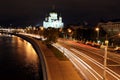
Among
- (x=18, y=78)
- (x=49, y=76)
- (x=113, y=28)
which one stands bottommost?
(x=18, y=78)

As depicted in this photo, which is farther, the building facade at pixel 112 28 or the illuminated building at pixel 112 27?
the illuminated building at pixel 112 27

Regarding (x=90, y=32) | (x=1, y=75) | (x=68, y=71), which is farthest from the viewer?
(x=90, y=32)

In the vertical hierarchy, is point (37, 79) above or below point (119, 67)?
below

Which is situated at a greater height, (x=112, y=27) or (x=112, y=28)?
(x=112, y=27)

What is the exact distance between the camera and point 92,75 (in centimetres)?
Answer: 2642

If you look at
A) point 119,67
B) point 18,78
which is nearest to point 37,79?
point 18,78

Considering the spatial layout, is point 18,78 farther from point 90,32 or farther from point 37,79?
point 90,32

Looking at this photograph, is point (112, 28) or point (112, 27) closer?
point (112, 28)

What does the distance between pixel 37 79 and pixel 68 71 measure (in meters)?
9.00

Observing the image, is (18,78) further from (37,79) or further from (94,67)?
(94,67)

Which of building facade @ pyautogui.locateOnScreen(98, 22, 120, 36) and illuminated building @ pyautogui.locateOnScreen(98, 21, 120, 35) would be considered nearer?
building facade @ pyautogui.locateOnScreen(98, 22, 120, 36)

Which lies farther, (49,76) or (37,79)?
(37,79)

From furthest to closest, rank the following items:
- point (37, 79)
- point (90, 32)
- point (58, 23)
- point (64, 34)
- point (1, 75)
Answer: point (58, 23) < point (64, 34) < point (90, 32) < point (1, 75) < point (37, 79)

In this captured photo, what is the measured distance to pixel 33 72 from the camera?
42.0 m
